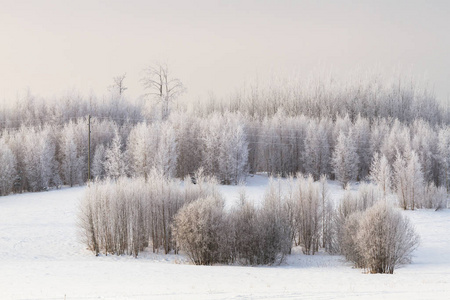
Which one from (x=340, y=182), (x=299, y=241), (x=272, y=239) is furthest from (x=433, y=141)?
(x=272, y=239)

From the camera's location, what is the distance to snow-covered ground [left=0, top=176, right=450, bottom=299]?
16.9 meters

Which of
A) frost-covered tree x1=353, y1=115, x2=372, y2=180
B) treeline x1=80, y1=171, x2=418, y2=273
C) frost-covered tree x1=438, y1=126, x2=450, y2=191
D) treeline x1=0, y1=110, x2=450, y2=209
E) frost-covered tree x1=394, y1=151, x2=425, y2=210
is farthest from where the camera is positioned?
frost-covered tree x1=353, y1=115, x2=372, y2=180

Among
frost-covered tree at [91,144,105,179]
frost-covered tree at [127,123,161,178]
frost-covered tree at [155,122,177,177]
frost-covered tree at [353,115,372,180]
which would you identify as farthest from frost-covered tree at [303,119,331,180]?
frost-covered tree at [91,144,105,179]

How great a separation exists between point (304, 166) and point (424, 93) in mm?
31647

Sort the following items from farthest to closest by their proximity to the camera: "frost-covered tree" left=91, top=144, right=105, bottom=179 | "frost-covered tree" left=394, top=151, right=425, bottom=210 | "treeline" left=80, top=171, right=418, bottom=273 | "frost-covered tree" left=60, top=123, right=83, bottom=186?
"frost-covered tree" left=60, top=123, right=83, bottom=186, "frost-covered tree" left=91, top=144, right=105, bottom=179, "frost-covered tree" left=394, top=151, right=425, bottom=210, "treeline" left=80, top=171, right=418, bottom=273

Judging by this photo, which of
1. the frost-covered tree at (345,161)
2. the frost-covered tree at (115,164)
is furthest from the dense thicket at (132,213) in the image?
the frost-covered tree at (345,161)

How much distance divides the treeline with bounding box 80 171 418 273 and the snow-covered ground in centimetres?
105

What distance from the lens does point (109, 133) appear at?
6359 cm

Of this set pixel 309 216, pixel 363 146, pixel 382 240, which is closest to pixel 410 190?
pixel 309 216

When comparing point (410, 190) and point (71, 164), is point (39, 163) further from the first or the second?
point (410, 190)

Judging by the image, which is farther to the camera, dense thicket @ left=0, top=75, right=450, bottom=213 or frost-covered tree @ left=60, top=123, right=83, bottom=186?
frost-covered tree @ left=60, top=123, right=83, bottom=186

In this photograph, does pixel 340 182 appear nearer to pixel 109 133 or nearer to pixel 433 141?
pixel 433 141

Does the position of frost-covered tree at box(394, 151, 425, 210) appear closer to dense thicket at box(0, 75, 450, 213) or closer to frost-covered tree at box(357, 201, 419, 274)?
dense thicket at box(0, 75, 450, 213)

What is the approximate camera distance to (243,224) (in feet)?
99.8
